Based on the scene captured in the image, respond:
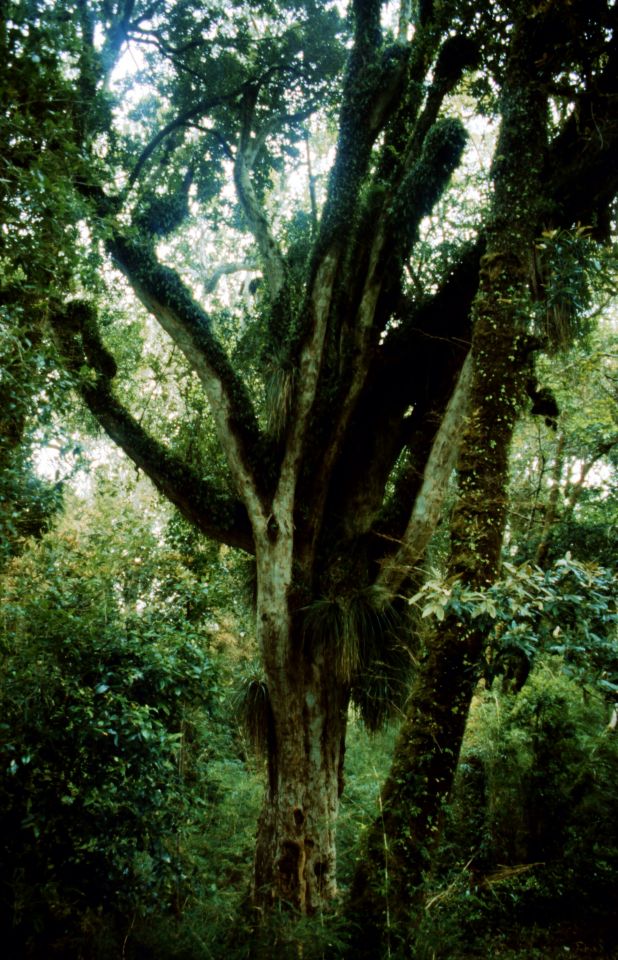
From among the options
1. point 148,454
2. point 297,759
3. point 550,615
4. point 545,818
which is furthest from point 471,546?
point 545,818

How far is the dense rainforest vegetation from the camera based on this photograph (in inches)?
122

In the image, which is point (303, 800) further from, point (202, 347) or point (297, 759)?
point (202, 347)

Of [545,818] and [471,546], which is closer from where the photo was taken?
[471,546]

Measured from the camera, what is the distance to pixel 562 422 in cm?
874

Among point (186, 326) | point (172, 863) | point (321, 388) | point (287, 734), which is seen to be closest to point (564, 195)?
point (321, 388)

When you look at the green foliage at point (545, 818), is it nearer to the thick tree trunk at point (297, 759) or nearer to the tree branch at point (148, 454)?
the thick tree trunk at point (297, 759)

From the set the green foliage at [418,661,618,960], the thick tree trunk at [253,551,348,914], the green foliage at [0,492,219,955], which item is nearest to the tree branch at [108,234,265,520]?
the thick tree trunk at [253,551,348,914]

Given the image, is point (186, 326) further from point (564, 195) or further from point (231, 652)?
point (231, 652)

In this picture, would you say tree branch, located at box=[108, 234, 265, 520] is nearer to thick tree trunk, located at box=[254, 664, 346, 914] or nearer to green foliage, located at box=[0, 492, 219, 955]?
green foliage, located at box=[0, 492, 219, 955]

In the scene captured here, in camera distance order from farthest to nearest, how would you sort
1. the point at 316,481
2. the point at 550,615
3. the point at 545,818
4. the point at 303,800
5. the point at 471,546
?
the point at 545,818
the point at 316,481
the point at 303,800
the point at 471,546
the point at 550,615

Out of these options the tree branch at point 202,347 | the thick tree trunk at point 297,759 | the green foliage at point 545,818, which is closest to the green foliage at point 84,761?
the thick tree trunk at point 297,759

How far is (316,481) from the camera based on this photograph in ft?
20.0

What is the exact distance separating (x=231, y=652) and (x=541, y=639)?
1313cm

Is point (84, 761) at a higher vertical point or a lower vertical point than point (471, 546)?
lower
